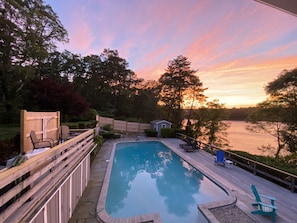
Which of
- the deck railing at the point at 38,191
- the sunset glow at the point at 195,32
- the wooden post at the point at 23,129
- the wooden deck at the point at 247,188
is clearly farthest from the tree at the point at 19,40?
the wooden deck at the point at 247,188

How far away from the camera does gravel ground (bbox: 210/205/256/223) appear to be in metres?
4.45

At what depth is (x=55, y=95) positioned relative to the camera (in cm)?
981

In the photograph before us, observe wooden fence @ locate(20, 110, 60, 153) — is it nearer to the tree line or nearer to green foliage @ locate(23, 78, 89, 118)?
the tree line

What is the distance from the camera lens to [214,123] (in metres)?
18.0

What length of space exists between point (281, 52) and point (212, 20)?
12.4ft

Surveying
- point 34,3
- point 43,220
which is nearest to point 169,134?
point 34,3

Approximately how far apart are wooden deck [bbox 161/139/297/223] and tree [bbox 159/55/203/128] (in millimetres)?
11682

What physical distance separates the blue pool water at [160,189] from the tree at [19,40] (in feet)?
21.3

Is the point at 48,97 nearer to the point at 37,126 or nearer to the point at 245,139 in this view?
the point at 37,126

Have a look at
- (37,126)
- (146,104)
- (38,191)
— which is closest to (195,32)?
(37,126)

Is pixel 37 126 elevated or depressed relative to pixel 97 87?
depressed

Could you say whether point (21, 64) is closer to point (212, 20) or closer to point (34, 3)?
point (34, 3)

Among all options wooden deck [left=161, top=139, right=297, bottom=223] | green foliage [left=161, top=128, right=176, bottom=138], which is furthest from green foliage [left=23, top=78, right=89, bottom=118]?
green foliage [left=161, top=128, right=176, bottom=138]

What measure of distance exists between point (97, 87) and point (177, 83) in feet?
38.9
